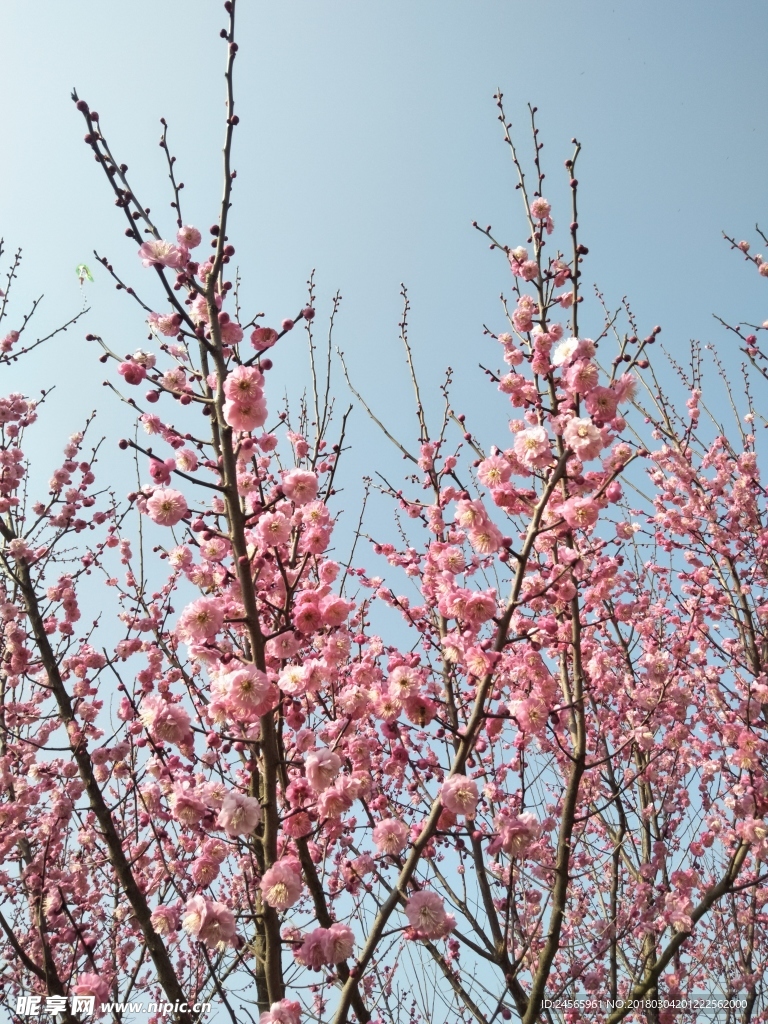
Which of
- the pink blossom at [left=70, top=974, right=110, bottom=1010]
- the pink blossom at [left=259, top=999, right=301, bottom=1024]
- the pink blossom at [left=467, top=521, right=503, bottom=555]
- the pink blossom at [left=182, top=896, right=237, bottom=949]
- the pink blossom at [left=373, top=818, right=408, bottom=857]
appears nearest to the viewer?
the pink blossom at [left=259, top=999, right=301, bottom=1024]

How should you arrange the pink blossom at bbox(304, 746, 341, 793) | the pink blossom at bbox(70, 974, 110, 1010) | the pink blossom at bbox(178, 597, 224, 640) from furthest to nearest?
the pink blossom at bbox(70, 974, 110, 1010) → the pink blossom at bbox(178, 597, 224, 640) → the pink blossom at bbox(304, 746, 341, 793)

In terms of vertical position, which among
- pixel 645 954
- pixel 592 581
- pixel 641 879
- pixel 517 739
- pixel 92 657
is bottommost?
pixel 645 954

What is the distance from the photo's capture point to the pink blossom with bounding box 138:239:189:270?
3.22m

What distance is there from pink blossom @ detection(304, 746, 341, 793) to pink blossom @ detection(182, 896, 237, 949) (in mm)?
594

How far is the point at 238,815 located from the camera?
267 cm

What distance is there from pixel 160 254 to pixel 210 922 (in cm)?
296

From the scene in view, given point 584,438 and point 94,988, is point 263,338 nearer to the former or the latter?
point 584,438

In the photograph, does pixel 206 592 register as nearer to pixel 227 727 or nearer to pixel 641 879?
pixel 227 727

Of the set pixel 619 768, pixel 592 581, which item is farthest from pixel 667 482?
pixel 592 581

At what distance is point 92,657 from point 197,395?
10.4 feet

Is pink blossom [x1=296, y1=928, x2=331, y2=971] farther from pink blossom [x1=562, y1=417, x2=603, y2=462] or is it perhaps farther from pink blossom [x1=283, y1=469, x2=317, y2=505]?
pink blossom [x1=562, y1=417, x2=603, y2=462]

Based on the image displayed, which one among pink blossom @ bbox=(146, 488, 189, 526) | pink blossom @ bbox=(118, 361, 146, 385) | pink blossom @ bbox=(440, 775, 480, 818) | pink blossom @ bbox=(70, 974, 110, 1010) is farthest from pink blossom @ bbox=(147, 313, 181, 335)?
pink blossom @ bbox=(70, 974, 110, 1010)

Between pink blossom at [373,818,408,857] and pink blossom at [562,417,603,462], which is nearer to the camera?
pink blossom at [562,417,603,462]

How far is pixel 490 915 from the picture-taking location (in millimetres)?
3986
